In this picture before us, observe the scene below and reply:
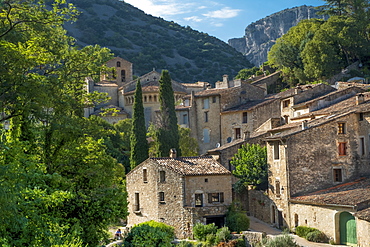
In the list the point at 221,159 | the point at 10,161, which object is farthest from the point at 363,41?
the point at 10,161

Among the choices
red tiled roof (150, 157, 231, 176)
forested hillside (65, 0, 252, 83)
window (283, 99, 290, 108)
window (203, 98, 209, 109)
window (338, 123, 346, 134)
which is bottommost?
red tiled roof (150, 157, 231, 176)

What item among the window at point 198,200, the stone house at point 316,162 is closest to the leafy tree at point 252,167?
the stone house at point 316,162

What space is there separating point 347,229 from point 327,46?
130 feet

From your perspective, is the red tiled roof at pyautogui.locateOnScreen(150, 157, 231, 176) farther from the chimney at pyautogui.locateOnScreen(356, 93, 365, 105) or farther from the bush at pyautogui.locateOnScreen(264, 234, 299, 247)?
the chimney at pyautogui.locateOnScreen(356, 93, 365, 105)

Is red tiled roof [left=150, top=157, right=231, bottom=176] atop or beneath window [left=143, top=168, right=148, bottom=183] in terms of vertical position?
atop

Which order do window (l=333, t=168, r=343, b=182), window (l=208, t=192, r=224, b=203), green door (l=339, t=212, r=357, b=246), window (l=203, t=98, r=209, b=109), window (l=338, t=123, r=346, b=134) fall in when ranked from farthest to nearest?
window (l=203, t=98, r=209, b=109) < window (l=208, t=192, r=224, b=203) < window (l=333, t=168, r=343, b=182) < window (l=338, t=123, r=346, b=134) < green door (l=339, t=212, r=357, b=246)

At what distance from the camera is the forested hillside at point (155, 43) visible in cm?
14950

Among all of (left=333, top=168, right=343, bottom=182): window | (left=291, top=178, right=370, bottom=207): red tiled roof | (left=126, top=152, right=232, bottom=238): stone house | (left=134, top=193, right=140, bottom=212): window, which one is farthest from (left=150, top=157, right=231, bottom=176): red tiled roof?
(left=333, top=168, right=343, bottom=182): window

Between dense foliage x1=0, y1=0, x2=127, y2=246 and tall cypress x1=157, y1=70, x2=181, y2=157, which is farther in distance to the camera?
tall cypress x1=157, y1=70, x2=181, y2=157

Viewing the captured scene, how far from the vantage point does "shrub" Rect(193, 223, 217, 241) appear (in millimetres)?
42375

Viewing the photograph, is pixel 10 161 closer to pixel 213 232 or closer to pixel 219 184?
pixel 213 232

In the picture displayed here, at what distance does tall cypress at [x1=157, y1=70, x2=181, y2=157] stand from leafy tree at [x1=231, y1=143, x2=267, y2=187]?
8.61m

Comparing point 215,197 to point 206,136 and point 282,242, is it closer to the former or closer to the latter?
point 282,242

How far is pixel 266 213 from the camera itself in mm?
47062
